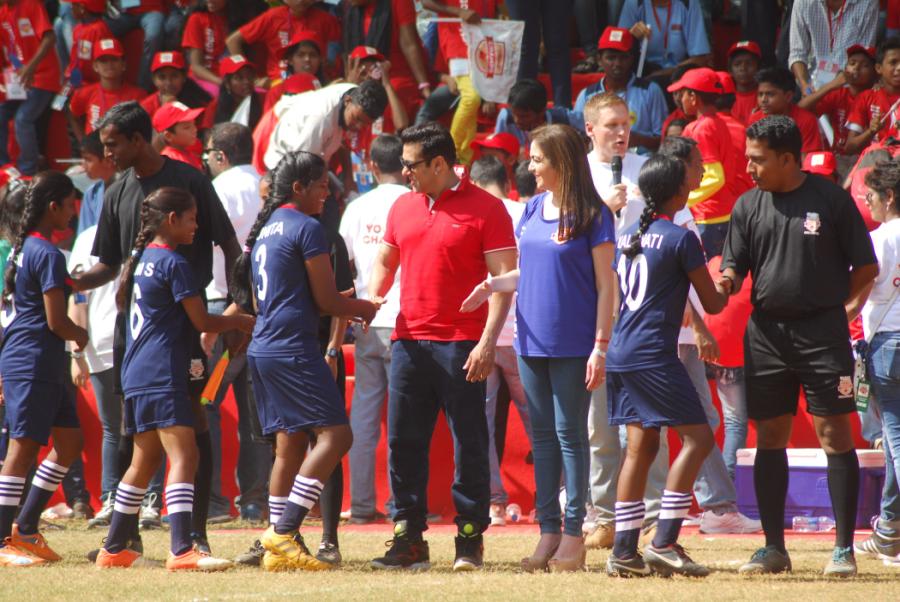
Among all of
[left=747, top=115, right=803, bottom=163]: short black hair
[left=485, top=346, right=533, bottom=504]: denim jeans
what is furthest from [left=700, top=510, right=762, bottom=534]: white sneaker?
[left=747, top=115, right=803, bottom=163]: short black hair

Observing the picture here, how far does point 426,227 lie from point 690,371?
222 cm

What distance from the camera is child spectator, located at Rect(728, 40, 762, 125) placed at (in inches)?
476

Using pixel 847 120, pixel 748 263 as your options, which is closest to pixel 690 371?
pixel 748 263

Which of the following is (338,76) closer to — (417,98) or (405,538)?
(417,98)

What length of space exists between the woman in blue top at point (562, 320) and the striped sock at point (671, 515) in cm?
39

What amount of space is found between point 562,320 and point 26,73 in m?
10.6

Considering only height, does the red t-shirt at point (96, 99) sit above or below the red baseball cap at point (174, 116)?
above

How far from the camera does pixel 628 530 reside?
19.3 ft

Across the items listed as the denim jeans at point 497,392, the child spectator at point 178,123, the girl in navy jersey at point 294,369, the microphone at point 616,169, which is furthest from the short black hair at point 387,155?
the girl in navy jersey at point 294,369

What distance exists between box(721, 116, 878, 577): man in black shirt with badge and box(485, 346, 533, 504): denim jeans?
2638mm

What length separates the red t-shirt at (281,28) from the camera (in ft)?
46.4

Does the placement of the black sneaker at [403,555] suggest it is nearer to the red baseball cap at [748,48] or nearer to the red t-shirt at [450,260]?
the red t-shirt at [450,260]

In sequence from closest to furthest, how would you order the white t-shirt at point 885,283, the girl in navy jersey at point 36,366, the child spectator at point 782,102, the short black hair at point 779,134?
the short black hair at point 779,134 < the white t-shirt at point 885,283 < the girl in navy jersey at point 36,366 < the child spectator at point 782,102

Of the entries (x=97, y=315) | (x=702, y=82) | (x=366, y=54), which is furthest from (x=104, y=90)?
(x=702, y=82)
